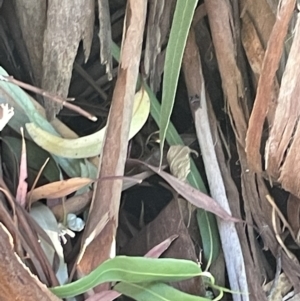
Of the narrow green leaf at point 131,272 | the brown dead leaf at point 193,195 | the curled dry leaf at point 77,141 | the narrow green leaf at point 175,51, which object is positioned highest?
the narrow green leaf at point 175,51

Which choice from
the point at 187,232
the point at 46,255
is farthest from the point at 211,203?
the point at 46,255

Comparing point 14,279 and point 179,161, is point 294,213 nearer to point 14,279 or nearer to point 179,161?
point 179,161

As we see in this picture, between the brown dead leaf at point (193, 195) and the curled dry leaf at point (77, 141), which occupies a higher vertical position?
the curled dry leaf at point (77, 141)

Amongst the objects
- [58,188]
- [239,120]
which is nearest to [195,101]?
[239,120]

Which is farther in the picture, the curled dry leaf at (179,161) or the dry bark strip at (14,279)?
the curled dry leaf at (179,161)

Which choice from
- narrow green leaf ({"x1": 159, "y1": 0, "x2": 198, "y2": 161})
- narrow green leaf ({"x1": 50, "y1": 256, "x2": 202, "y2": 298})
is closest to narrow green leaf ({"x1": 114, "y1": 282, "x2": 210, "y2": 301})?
narrow green leaf ({"x1": 50, "y1": 256, "x2": 202, "y2": 298})

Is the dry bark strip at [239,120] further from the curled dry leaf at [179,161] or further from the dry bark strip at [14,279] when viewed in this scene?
the dry bark strip at [14,279]

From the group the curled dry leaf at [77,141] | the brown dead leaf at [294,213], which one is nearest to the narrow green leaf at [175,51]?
the curled dry leaf at [77,141]
